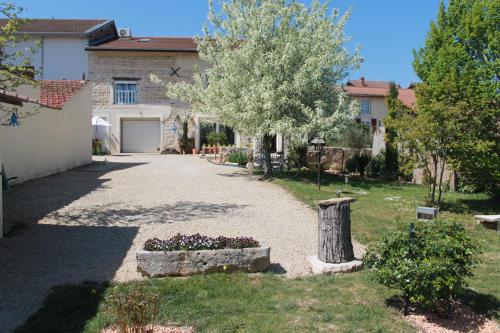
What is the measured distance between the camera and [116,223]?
9.52m

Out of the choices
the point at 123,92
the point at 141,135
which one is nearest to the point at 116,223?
the point at 123,92

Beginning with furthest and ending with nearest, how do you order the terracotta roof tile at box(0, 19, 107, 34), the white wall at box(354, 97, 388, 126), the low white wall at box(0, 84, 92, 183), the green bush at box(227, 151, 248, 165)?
1. the white wall at box(354, 97, 388, 126)
2. the terracotta roof tile at box(0, 19, 107, 34)
3. the green bush at box(227, 151, 248, 165)
4. the low white wall at box(0, 84, 92, 183)

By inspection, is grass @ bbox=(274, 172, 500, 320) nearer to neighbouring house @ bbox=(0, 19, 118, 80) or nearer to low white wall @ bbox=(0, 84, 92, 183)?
low white wall @ bbox=(0, 84, 92, 183)

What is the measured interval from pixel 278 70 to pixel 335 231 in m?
10.8

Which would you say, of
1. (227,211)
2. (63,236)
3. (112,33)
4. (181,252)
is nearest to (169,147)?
(112,33)

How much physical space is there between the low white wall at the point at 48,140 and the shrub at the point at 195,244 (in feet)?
23.9

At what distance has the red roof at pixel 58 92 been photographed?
691 inches

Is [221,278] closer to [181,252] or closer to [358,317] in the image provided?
[181,252]

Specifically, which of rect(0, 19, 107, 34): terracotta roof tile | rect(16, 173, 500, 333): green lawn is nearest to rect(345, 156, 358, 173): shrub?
rect(16, 173, 500, 333): green lawn

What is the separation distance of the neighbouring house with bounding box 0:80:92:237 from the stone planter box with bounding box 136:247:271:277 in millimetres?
6113

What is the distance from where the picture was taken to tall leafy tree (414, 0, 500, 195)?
1197 centimetres

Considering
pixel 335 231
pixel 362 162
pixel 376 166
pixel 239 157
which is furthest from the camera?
pixel 239 157

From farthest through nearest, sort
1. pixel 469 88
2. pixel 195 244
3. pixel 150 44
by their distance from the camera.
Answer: pixel 150 44 → pixel 469 88 → pixel 195 244

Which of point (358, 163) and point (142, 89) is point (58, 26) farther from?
point (358, 163)
